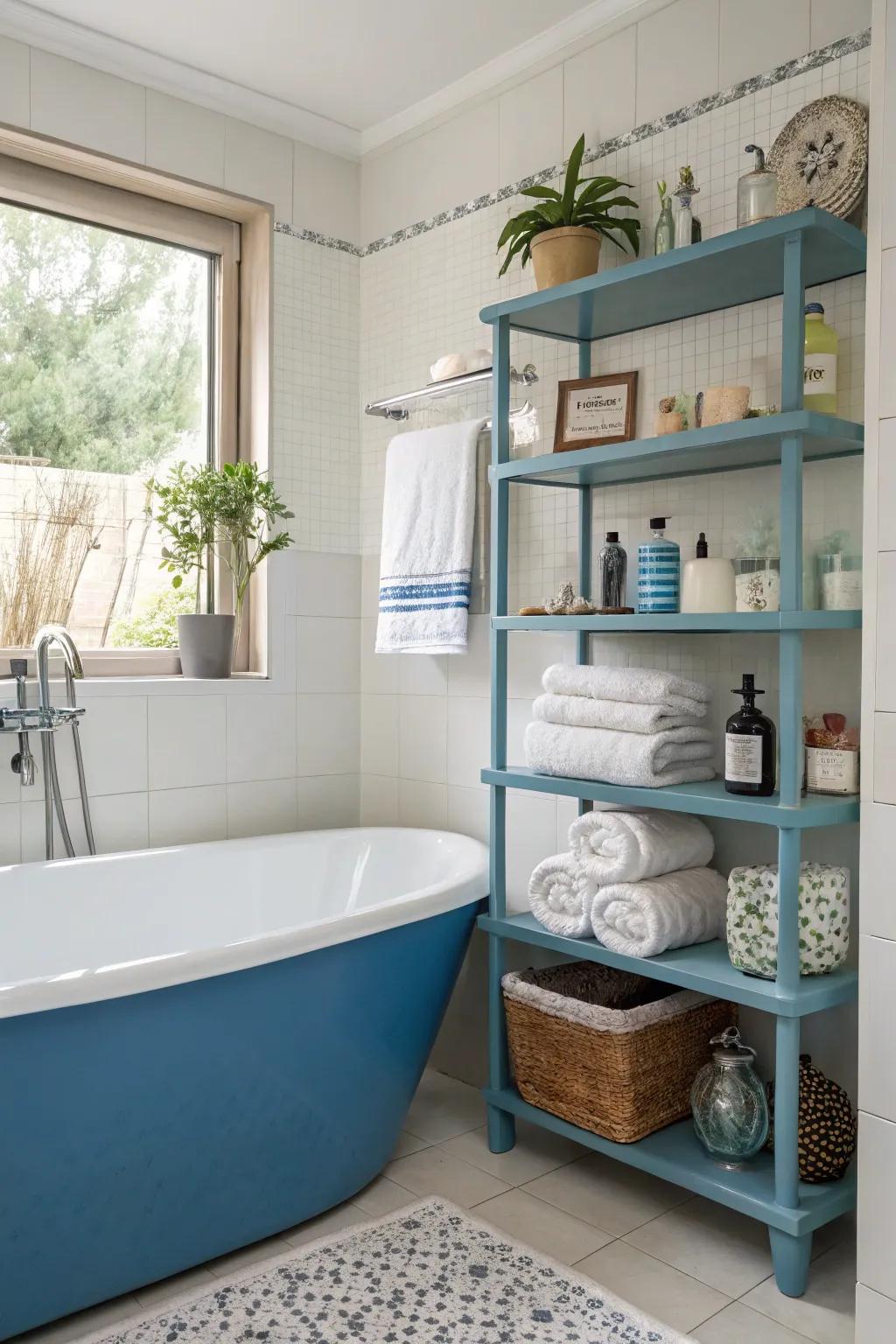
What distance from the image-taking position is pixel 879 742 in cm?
170

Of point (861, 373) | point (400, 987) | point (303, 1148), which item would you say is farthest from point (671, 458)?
point (303, 1148)

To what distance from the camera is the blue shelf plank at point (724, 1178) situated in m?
1.83

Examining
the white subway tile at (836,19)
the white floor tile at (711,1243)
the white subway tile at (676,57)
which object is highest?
the white subway tile at (676,57)

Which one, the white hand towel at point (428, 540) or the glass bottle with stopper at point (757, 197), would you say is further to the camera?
the white hand towel at point (428, 540)

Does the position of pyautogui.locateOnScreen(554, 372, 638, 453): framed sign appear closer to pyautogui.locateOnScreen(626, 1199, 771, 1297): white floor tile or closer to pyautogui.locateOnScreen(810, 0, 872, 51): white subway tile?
pyautogui.locateOnScreen(810, 0, 872, 51): white subway tile

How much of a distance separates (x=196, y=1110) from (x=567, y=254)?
1.82 m

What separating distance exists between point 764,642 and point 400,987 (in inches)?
38.8

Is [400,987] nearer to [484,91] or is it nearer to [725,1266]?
[725,1266]

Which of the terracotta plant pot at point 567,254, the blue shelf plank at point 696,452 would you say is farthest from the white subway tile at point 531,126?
the blue shelf plank at point 696,452

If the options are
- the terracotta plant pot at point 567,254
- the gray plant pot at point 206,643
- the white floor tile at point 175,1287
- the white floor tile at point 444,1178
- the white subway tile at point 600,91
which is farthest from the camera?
the gray plant pot at point 206,643

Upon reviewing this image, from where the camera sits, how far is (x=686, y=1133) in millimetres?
2125

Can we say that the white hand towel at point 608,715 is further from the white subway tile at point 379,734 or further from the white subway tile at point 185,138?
the white subway tile at point 185,138

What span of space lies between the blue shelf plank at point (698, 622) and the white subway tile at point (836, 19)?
3.60 feet

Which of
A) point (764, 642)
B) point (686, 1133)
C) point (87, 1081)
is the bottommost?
point (686, 1133)
